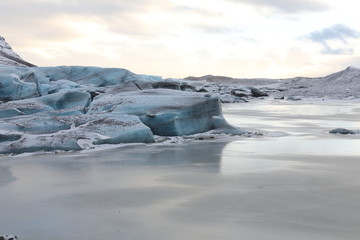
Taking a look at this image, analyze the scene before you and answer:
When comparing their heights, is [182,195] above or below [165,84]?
below

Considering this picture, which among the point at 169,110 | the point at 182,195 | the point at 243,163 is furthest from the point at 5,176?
the point at 169,110

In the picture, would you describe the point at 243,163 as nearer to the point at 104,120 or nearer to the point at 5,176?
the point at 5,176

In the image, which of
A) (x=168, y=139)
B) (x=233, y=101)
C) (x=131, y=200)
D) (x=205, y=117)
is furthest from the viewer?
(x=233, y=101)

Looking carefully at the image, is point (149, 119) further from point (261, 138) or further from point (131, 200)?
point (131, 200)

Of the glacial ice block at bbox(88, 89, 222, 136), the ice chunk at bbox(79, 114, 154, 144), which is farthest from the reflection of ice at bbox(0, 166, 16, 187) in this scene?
the glacial ice block at bbox(88, 89, 222, 136)

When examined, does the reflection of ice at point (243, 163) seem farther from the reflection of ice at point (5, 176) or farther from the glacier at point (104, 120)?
the reflection of ice at point (5, 176)

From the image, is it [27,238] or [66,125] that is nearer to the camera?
[27,238]

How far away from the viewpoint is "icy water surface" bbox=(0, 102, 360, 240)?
11.5 ft

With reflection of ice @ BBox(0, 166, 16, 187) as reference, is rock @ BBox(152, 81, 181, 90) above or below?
above

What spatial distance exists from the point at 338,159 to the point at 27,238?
17.0 ft

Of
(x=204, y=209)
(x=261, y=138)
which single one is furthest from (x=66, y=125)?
(x=204, y=209)

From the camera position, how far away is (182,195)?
459 cm

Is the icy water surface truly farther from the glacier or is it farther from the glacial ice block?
the glacial ice block

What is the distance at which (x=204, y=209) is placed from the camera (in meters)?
4.06
